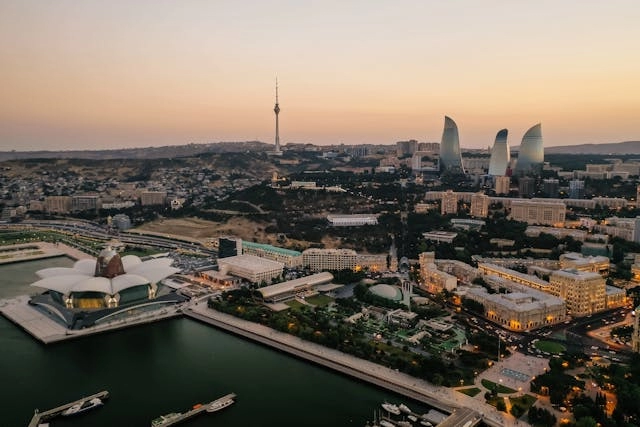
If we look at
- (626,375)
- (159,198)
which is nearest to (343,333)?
(626,375)

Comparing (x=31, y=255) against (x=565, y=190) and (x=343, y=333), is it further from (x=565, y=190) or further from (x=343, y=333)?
(x=565, y=190)

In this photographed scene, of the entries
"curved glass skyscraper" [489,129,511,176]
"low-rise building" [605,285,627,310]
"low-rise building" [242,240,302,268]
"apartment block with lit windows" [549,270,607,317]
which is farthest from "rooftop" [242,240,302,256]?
"curved glass skyscraper" [489,129,511,176]

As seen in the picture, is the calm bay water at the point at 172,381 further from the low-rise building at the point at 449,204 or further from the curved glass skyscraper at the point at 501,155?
the curved glass skyscraper at the point at 501,155

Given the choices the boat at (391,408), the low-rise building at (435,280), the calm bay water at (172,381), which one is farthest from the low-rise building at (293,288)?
the boat at (391,408)

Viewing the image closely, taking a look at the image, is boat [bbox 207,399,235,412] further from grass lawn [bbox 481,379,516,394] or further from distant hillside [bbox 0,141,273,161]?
distant hillside [bbox 0,141,273,161]

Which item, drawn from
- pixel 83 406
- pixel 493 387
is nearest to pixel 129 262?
pixel 83 406

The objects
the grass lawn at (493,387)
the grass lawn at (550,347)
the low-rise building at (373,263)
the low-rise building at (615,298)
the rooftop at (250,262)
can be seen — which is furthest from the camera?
the low-rise building at (373,263)
